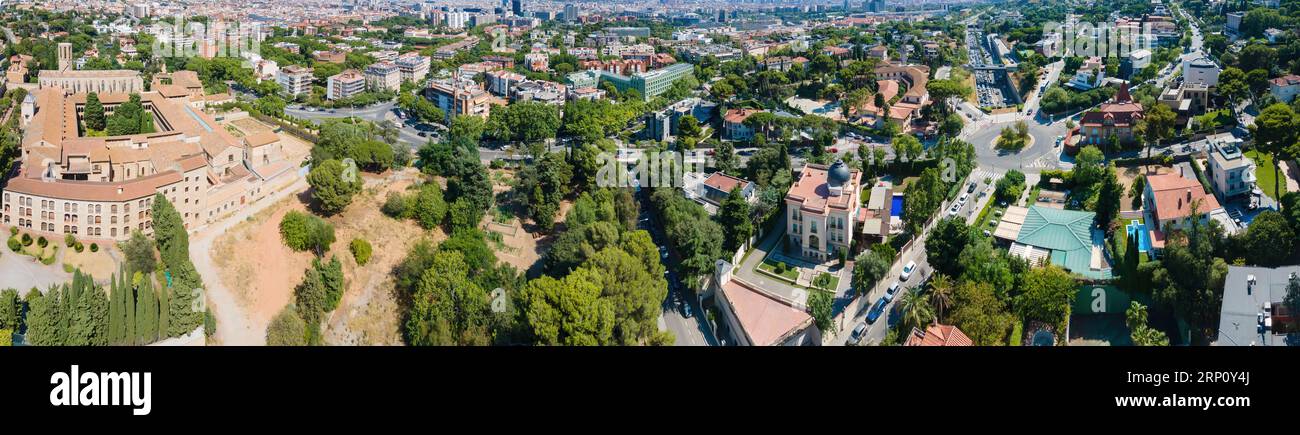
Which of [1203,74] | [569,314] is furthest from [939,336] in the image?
[1203,74]

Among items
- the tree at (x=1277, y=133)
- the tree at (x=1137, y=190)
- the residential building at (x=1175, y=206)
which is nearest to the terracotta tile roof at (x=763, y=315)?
the residential building at (x=1175, y=206)

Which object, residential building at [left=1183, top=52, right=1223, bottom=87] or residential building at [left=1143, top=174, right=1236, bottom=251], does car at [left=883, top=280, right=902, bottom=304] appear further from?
residential building at [left=1183, top=52, right=1223, bottom=87]

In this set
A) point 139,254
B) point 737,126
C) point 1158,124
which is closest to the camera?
point 139,254

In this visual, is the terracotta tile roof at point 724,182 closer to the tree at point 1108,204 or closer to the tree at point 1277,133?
the tree at point 1108,204

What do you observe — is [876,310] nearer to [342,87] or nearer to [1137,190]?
[1137,190]

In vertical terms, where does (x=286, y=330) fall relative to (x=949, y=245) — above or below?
below
